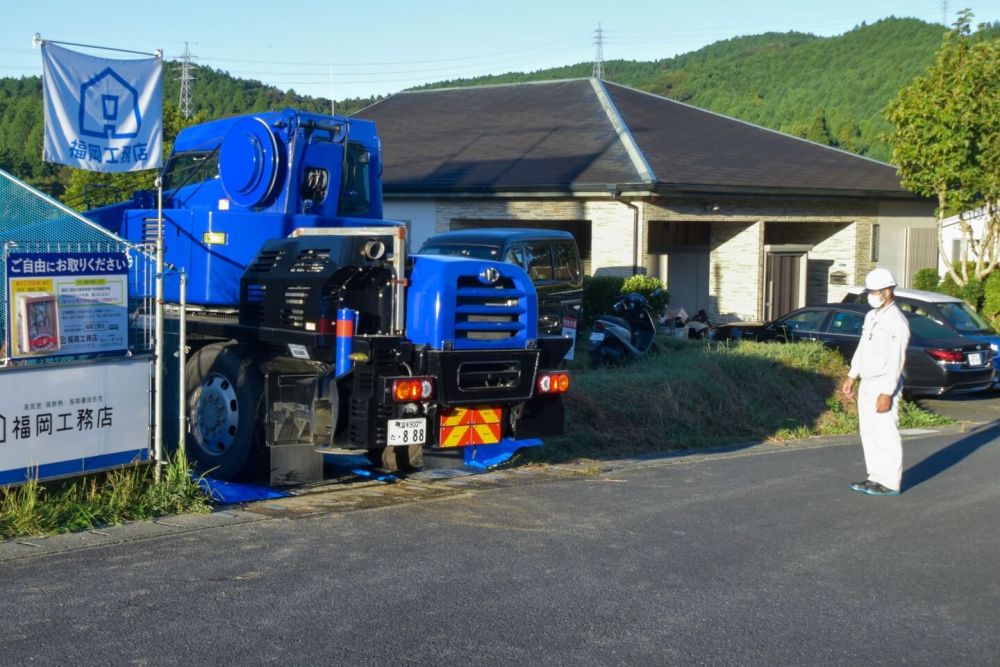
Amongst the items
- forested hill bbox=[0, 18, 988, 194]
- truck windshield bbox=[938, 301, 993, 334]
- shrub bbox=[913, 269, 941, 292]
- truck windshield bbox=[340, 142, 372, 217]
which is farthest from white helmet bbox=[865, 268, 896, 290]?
forested hill bbox=[0, 18, 988, 194]

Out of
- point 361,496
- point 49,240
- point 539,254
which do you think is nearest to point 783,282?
point 539,254

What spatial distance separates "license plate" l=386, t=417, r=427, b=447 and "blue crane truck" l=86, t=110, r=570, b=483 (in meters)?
0.01

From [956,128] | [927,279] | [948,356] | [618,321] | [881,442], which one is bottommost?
[881,442]

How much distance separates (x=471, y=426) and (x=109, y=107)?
3736 millimetres

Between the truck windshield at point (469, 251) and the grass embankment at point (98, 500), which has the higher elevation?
the truck windshield at point (469, 251)

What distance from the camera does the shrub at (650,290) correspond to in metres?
20.7

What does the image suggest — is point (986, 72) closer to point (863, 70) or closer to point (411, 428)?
point (411, 428)

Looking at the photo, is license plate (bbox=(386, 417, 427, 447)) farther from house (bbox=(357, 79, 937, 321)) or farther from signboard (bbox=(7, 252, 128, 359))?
house (bbox=(357, 79, 937, 321))

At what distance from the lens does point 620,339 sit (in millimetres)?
15844

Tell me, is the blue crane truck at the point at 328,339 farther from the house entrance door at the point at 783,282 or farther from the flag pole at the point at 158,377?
the house entrance door at the point at 783,282

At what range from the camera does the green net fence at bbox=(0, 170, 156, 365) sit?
7.92 meters

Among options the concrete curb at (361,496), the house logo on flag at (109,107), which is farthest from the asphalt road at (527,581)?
the house logo on flag at (109,107)

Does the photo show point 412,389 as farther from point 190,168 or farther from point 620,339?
point 620,339

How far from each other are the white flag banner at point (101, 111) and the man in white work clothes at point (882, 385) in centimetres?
620
